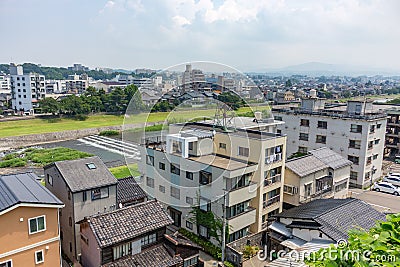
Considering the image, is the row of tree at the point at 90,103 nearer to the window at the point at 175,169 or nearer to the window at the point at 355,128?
the window at the point at 355,128

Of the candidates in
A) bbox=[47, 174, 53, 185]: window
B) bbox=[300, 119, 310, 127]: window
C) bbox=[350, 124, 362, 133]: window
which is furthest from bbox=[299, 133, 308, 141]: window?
bbox=[47, 174, 53, 185]: window

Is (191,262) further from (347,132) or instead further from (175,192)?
(347,132)

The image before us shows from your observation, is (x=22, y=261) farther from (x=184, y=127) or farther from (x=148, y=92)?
(x=184, y=127)

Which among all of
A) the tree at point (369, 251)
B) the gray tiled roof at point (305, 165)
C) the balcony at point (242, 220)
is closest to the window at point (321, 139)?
the gray tiled roof at point (305, 165)

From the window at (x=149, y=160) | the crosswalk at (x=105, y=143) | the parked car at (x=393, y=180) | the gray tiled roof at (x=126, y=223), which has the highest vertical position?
the window at (x=149, y=160)

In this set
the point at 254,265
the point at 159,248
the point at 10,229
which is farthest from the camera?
the point at 254,265

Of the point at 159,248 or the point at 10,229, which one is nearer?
the point at 10,229

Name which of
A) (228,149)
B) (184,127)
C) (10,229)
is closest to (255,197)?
(228,149)
